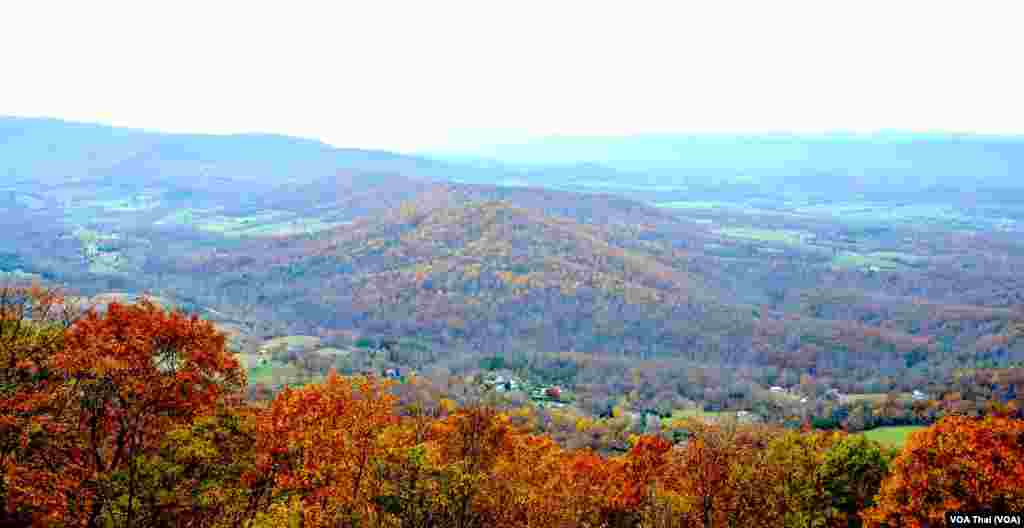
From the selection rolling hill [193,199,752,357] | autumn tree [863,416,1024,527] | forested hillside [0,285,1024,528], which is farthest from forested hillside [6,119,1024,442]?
autumn tree [863,416,1024,527]

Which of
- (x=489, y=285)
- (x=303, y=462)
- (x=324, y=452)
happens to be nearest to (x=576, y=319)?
(x=489, y=285)

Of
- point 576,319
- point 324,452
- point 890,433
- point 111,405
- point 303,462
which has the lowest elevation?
point 576,319

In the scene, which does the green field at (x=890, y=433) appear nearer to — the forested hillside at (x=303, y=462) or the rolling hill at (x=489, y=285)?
the forested hillside at (x=303, y=462)

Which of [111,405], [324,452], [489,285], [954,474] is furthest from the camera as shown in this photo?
[489,285]

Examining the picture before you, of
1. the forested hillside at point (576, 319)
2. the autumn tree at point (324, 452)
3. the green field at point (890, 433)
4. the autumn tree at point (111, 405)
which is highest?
Answer: the autumn tree at point (111, 405)

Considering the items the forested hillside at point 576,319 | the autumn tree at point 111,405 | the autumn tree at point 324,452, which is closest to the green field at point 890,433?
the forested hillside at point 576,319

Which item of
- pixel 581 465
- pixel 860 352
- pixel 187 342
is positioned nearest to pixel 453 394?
pixel 581 465

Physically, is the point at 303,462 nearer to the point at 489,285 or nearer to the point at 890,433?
the point at 890,433

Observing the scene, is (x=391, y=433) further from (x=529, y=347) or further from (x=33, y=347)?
(x=529, y=347)

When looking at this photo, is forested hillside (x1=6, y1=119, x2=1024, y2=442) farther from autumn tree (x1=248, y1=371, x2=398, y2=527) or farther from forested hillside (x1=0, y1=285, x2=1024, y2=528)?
autumn tree (x1=248, y1=371, x2=398, y2=527)

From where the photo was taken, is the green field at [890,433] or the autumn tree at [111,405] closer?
the autumn tree at [111,405]

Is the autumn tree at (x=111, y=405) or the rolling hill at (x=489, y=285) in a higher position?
the autumn tree at (x=111, y=405)
